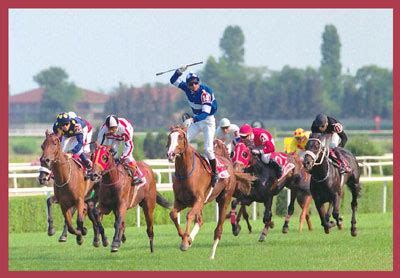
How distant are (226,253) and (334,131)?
2138 mm

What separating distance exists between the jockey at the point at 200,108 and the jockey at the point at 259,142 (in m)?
2.61

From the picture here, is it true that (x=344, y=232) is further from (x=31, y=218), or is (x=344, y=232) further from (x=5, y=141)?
(x=5, y=141)

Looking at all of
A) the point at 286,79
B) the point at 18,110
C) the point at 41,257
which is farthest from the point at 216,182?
the point at 18,110

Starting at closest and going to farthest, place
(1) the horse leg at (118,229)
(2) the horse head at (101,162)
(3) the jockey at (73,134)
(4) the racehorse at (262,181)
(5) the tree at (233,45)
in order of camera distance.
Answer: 1. (1) the horse leg at (118,229)
2. (2) the horse head at (101,162)
3. (3) the jockey at (73,134)
4. (4) the racehorse at (262,181)
5. (5) the tree at (233,45)

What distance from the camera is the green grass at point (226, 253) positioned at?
14.2 meters

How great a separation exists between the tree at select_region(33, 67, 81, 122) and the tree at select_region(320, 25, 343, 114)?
19.0m

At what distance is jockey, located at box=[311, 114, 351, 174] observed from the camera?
52.9ft

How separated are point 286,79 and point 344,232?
8383cm

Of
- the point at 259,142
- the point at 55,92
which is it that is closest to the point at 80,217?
the point at 259,142

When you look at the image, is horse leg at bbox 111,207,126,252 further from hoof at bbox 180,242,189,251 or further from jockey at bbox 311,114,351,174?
jockey at bbox 311,114,351,174

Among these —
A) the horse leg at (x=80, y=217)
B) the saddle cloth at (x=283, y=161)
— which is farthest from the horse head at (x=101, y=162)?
the saddle cloth at (x=283, y=161)

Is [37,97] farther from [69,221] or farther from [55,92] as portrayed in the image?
[69,221]

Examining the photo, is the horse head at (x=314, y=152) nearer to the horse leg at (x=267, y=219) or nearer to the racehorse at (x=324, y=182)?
the racehorse at (x=324, y=182)

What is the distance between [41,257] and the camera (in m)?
15.5
